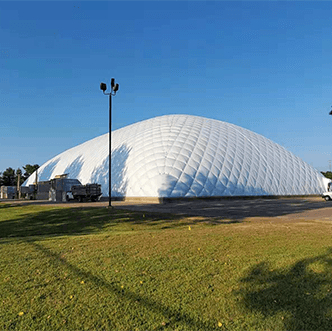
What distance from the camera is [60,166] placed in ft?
171

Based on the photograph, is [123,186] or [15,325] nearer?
[15,325]

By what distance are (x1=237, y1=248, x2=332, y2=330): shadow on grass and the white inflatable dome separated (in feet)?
77.9

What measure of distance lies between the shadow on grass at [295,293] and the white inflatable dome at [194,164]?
935 inches

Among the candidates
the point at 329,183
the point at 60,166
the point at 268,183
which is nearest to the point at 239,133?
the point at 268,183

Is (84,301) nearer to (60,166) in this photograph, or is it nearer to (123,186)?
(123,186)

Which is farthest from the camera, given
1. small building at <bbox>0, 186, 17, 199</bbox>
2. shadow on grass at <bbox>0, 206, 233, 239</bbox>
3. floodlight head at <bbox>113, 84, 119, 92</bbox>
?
small building at <bbox>0, 186, 17, 199</bbox>

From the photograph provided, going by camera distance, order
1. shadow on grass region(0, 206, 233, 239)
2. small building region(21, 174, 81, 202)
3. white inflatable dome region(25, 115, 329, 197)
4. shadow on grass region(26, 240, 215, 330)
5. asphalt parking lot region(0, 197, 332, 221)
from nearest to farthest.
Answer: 1. shadow on grass region(26, 240, 215, 330)
2. shadow on grass region(0, 206, 233, 239)
3. asphalt parking lot region(0, 197, 332, 221)
4. white inflatable dome region(25, 115, 329, 197)
5. small building region(21, 174, 81, 202)

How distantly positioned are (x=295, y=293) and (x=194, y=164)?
27.6 meters

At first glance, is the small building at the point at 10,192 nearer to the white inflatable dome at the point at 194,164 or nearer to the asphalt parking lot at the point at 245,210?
the white inflatable dome at the point at 194,164

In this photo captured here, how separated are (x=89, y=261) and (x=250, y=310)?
356 centimetres

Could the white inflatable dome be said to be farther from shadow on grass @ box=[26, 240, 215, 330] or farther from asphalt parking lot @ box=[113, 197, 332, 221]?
shadow on grass @ box=[26, 240, 215, 330]

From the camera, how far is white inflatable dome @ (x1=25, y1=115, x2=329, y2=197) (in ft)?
102

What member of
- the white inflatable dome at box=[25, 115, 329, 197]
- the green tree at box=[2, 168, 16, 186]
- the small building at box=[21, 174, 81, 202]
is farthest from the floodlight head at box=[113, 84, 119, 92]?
the green tree at box=[2, 168, 16, 186]

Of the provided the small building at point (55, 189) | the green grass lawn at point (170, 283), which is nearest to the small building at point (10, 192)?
the small building at point (55, 189)
